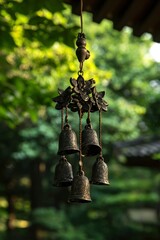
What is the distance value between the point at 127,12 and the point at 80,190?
1.88 metres

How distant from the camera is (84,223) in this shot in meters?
10.8

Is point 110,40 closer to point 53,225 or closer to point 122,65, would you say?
point 122,65

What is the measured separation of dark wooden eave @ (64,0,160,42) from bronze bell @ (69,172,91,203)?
1.73 meters

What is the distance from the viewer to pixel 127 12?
3.33 meters

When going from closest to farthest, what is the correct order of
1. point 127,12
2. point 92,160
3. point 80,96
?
1. point 80,96
2. point 127,12
3. point 92,160

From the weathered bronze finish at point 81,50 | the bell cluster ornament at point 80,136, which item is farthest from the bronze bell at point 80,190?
the weathered bronze finish at point 81,50

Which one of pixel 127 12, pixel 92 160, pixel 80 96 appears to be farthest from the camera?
pixel 92 160

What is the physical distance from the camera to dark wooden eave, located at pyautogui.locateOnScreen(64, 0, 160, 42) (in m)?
3.26

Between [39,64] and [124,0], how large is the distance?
5.34 feet

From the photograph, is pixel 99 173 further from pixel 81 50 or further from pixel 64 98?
pixel 81 50

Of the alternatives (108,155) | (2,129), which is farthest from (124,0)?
(2,129)

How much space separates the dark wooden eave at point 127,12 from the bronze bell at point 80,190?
1731mm

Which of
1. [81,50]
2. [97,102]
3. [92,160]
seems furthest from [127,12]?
[92,160]

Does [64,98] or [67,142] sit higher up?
[64,98]
